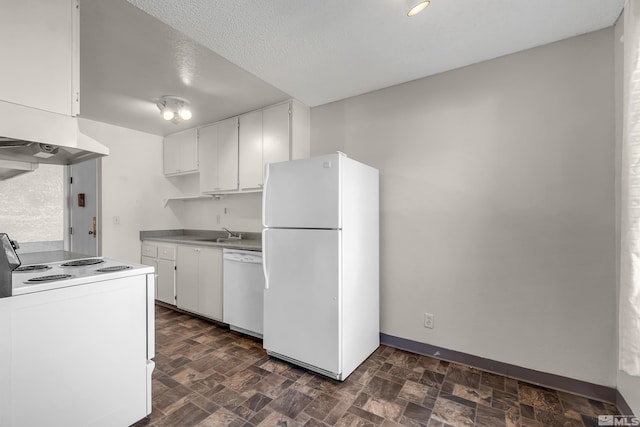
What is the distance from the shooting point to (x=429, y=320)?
244 centimetres

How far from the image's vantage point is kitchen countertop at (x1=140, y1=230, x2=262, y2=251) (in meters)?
3.18

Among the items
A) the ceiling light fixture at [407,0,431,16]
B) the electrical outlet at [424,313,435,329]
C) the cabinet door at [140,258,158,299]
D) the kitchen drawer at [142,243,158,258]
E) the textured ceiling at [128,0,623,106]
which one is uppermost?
the textured ceiling at [128,0,623,106]

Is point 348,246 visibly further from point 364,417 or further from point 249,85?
point 249,85

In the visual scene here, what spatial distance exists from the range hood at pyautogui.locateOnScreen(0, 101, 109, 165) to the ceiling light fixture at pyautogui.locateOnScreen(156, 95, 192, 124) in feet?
4.39

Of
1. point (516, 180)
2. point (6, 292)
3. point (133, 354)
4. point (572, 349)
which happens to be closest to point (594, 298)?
point (572, 349)

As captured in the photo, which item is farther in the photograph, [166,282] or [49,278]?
[166,282]

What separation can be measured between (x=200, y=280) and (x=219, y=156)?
1563mm

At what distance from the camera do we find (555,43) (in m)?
1.99

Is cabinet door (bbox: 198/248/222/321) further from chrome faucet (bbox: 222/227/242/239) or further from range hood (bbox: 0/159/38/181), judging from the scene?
range hood (bbox: 0/159/38/181)

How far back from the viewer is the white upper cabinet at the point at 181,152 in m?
3.91

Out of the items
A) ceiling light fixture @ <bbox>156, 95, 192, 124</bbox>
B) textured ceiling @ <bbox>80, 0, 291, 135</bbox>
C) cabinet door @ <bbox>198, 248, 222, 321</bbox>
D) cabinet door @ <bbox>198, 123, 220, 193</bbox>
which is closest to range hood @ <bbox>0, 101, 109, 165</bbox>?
textured ceiling @ <bbox>80, 0, 291, 135</bbox>

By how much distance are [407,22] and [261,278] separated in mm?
2351

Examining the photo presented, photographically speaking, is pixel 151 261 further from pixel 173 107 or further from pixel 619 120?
pixel 619 120

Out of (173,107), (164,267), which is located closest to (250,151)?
(173,107)
